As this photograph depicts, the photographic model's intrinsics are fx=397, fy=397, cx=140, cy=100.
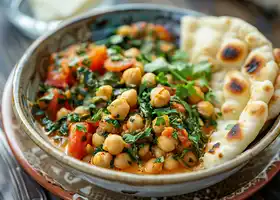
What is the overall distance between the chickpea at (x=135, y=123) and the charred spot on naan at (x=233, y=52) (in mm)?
914

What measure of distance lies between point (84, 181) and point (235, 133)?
1.03m

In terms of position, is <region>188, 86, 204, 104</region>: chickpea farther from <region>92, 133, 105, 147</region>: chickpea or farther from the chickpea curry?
<region>92, 133, 105, 147</region>: chickpea

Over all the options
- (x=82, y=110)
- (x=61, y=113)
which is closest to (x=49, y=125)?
(x=61, y=113)

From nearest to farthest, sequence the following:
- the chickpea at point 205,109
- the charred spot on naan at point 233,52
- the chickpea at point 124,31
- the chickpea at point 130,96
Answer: the chickpea at point 130,96 < the chickpea at point 205,109 < the charred spot on naan at point 233,52 < the chickpea at point 124,31

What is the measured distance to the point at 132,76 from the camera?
113 inches

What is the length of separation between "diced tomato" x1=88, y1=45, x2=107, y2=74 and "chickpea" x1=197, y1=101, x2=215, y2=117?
0.84 m

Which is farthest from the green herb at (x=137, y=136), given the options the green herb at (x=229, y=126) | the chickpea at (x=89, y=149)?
the green herb at (x=229, y=126)

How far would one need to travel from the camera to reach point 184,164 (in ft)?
8.42

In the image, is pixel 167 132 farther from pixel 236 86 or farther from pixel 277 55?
pixel 277 55

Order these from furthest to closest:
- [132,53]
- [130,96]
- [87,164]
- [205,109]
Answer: [132,53] → [205,109] → [130,96] → [87,164]

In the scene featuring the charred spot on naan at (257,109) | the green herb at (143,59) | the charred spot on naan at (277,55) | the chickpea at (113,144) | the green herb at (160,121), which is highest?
the charred spot on naan at (277,55)

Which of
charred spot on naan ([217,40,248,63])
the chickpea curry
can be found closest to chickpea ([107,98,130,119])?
the chickpea curry

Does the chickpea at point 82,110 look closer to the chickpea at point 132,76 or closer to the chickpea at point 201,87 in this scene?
the chickpea at point 132,76

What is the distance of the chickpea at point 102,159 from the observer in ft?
8.20
